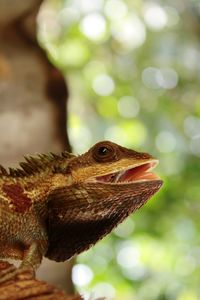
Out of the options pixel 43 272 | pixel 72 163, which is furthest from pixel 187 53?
pixel 72 163

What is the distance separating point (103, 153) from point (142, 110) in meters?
3.30

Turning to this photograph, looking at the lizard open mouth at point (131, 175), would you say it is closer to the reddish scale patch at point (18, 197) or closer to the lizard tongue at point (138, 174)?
the lizard tongue at point (138, 174)

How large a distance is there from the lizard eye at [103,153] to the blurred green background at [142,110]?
2441mm

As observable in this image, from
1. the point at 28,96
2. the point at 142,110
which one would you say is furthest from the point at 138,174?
the point at 142,110

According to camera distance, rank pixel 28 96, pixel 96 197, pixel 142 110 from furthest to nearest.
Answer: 1. pixel 142 110
2. pixel 28 96
3. pixel 96 197

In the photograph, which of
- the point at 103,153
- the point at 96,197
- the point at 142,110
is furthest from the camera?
the point at 142,110

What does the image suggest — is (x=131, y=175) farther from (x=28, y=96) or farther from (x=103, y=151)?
(x=28, y=96)

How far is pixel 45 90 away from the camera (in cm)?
294

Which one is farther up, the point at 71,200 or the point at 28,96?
the point at 28,96

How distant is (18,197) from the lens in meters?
2.09

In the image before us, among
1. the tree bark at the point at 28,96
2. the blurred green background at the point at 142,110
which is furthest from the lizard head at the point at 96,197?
the blurred green background at the point at 142,110

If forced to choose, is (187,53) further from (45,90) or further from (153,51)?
(45,90)

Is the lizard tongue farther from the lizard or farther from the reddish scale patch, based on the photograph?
the reddish scale patch

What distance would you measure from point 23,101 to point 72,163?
765 millimetres
